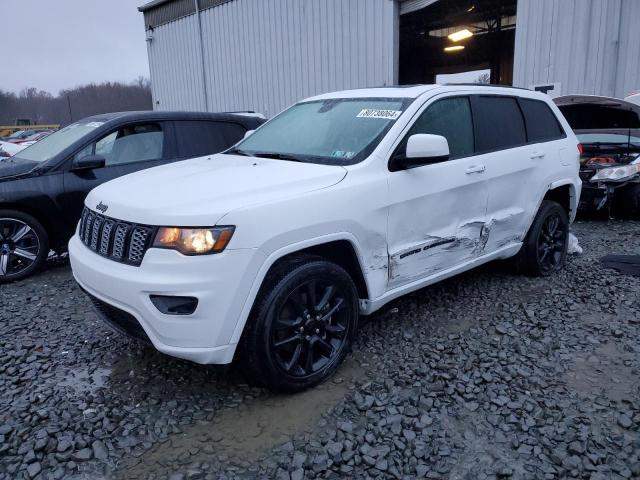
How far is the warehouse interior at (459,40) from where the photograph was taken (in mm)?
16234

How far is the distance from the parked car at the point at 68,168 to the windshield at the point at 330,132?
183 centimetres

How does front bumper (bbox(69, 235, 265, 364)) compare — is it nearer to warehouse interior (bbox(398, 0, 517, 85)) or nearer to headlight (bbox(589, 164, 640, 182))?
headlight (bbox(589, 164, 640, 182))

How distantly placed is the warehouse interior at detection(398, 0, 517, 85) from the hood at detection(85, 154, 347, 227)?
12.5m

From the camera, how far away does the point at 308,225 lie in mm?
2797

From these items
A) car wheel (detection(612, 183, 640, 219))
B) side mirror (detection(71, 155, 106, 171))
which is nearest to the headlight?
car wheel (detection(612, 183, 640, 219))

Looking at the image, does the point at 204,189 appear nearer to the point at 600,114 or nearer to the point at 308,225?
the point at 308,225

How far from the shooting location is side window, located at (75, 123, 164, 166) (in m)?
5.33

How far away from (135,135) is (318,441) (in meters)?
4.21

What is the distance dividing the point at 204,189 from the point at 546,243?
346cm

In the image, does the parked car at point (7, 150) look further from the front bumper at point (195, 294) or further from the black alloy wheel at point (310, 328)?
the black alloy wheel at point (310, 328)

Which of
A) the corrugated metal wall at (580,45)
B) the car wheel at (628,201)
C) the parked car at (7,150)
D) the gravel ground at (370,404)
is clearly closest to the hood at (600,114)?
the car wheel at (628,201)

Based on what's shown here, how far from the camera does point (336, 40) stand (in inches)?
511

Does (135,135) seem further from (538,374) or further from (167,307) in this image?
(538,374)

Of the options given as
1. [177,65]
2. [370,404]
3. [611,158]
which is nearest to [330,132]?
[370,404]
